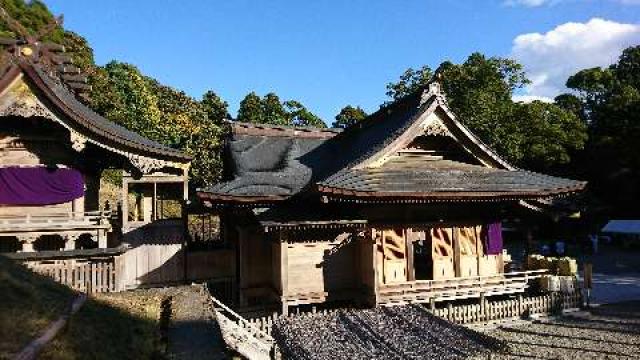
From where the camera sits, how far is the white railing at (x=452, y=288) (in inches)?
653

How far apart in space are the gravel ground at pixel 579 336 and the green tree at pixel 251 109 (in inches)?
1777

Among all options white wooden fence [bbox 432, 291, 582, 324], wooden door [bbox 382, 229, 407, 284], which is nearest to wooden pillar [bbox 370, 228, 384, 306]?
wooden door [bbox 382, 229, 407, 284]

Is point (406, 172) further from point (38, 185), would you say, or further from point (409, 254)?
point (38, 185)

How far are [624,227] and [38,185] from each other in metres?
46.3

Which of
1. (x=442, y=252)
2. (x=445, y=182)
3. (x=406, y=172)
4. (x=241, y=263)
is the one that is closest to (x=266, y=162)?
(x=241, y=263)

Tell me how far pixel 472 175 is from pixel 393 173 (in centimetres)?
337

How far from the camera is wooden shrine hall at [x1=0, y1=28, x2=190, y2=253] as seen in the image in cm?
1537

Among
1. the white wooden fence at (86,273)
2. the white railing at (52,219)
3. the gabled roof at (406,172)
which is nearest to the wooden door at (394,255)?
the gabled roof at (406,172)

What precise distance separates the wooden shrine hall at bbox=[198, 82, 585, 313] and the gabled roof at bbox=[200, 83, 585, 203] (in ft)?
0.15

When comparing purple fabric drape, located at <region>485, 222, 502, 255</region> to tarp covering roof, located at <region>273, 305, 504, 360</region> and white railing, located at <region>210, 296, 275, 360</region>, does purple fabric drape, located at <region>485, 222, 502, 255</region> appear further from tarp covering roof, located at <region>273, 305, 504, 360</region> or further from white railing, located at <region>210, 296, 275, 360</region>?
white railing, located at <region>210, 296, 275, 360</region>

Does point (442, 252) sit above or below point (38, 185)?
below

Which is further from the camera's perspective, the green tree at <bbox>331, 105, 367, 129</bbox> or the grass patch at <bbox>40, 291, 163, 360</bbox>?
the green tree at <bbox>331, 105, 367, 129</bbox>

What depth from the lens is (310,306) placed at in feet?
60.0

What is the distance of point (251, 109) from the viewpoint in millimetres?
59875
